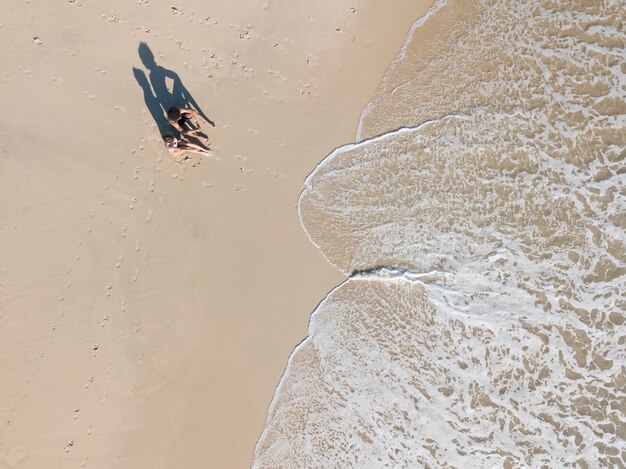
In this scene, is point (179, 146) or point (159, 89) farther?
point (159, 89)

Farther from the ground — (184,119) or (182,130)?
(184,119)

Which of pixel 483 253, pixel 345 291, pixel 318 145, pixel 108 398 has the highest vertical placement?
pixel 318 145

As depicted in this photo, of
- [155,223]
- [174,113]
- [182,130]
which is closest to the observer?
[174,113]

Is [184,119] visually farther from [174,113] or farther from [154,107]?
[154,107]

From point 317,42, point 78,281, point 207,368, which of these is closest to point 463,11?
point 317,42

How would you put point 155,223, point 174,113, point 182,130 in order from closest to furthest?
point 174,113
point 182,130
point 155,223

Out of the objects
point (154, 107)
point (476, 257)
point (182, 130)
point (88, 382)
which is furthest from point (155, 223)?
point (476, 257)

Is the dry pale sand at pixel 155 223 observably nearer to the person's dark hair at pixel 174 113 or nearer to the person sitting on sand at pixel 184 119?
the person sitting on sand at pixel 184 119

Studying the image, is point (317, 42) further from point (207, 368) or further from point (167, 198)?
point (207, 368)
